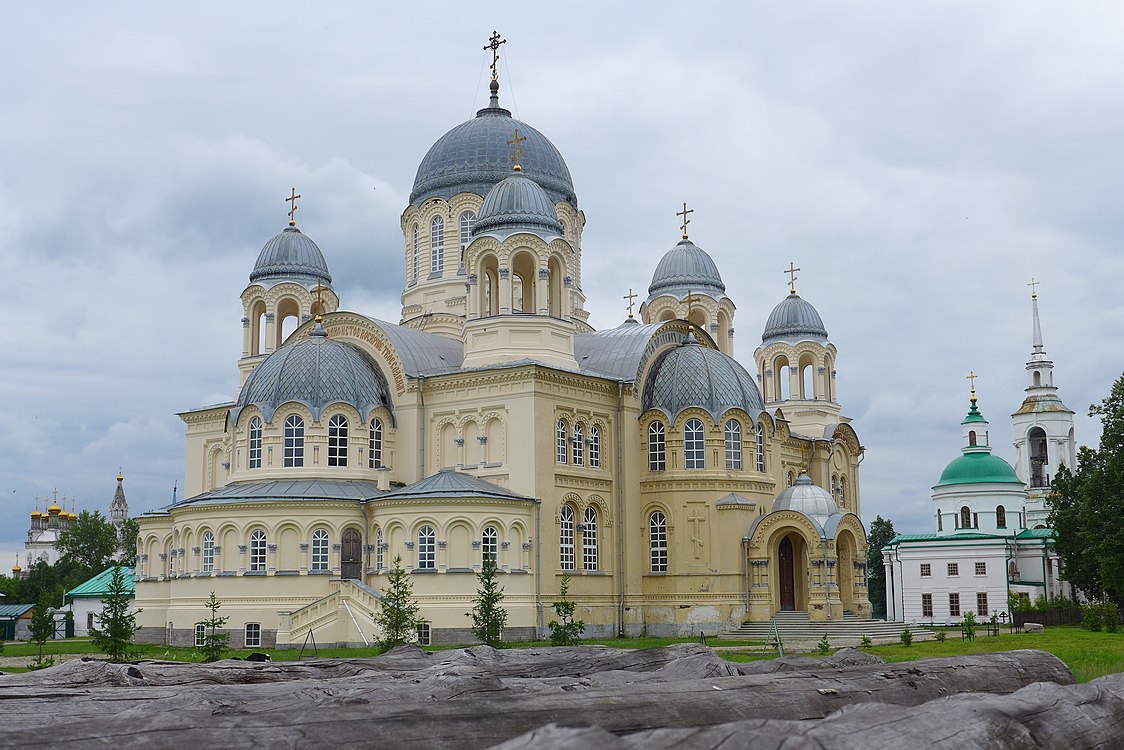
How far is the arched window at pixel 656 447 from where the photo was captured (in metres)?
39.5

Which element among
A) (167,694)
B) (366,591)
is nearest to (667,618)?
(366,591)

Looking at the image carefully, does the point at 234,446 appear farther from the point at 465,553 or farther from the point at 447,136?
the point at 447,136

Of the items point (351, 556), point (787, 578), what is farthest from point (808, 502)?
point (351, 556)

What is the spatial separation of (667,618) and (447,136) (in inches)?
784

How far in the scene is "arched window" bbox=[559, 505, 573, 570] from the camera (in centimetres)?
3659

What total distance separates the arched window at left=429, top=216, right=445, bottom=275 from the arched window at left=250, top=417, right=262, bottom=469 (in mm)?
10392

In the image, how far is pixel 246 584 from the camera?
34344mm

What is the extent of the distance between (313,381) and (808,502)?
16025 millimetres

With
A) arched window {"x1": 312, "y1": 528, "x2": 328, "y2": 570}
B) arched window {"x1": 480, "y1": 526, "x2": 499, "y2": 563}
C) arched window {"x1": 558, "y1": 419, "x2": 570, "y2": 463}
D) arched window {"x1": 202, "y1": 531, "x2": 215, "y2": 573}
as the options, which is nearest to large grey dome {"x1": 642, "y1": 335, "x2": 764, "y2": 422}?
arched window {"x1": 558, "y1": 419, "x2": 570, "y2": 463}

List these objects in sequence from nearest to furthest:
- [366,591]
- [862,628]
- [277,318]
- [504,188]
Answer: [366,591] < [862,628] < [504,188] < [277,318]

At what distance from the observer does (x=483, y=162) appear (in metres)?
45.3

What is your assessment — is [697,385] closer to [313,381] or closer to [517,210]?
[517,210]

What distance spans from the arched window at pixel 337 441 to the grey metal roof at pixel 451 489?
2088mm

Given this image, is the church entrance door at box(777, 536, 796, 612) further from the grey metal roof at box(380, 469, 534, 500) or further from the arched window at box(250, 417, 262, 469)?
the arched window at box(250, 417, 262, 469)
